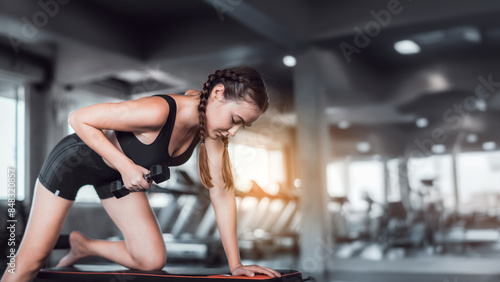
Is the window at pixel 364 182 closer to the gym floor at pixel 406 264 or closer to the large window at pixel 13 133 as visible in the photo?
the gym floor at pixel 406 264

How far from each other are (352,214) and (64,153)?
11.7ft

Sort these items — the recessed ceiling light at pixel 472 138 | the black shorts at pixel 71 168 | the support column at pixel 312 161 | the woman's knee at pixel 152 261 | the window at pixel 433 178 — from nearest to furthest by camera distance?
the black shorts at pixel 71 168, the woman's knee at pixel 152 261, the recessed ceiling light at pixel 472 138, the window at pixel 433 178, the support column at pixel 312 161

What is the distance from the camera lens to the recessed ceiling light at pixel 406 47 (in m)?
4.74

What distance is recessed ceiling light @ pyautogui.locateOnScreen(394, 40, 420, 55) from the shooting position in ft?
15.6

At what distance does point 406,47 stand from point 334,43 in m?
0.71

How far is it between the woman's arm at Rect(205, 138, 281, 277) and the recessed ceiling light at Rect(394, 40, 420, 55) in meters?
3.46

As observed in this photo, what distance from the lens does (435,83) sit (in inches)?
184

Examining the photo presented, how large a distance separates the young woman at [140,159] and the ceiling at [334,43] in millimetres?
2233

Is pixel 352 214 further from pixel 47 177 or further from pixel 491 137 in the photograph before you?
pixel 47 177

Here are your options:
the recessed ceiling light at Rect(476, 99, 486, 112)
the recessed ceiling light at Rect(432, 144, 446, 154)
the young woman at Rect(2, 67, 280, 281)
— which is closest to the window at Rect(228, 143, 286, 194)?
the recessed ceiling light at Rect(432, 144, 446, 154)

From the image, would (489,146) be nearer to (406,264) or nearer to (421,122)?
(421,122)

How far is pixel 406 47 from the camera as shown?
15.7 ft

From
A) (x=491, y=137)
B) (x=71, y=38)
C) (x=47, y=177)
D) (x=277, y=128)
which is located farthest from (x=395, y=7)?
(x=47, y=177)

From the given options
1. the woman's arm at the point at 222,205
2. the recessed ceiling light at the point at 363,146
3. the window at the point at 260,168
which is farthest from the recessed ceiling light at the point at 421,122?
the woman's arm at the point at 222,205
